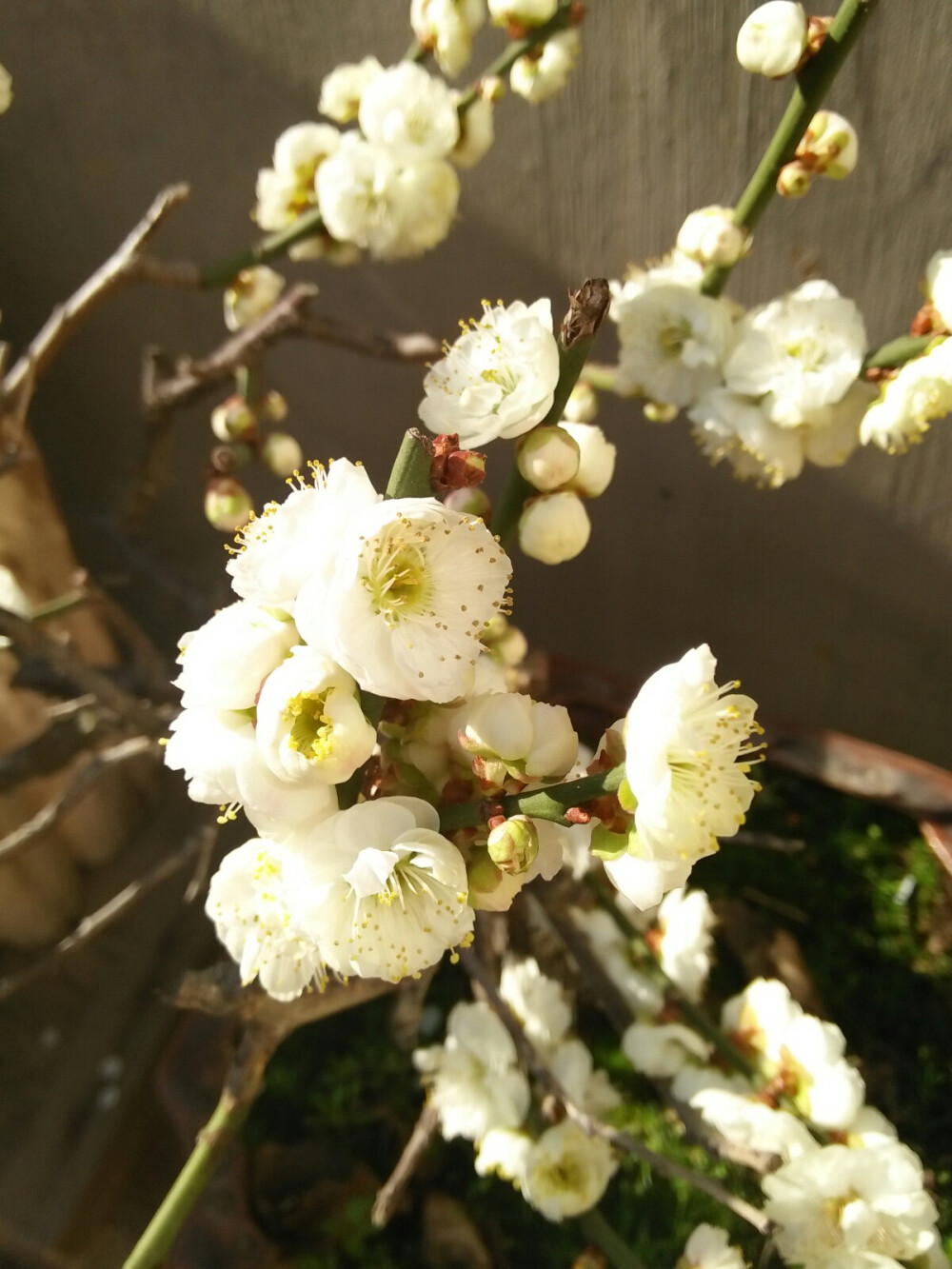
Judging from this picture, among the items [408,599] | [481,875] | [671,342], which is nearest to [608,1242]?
[481,875]

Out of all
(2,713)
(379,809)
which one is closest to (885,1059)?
(379,809)

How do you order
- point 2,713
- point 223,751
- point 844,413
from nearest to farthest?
point 223,751 < point 844,413 < point 2,713

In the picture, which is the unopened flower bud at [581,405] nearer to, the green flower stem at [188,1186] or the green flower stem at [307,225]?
the green flower stem at [307,225]

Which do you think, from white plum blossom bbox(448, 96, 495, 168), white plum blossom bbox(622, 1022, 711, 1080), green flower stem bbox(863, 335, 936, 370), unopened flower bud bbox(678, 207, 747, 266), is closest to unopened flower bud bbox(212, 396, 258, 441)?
white plum blossom bbox(448, 96, 495, 168)

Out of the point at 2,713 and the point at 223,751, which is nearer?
the point at 223,751

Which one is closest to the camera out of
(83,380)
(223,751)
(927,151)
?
(223,751)

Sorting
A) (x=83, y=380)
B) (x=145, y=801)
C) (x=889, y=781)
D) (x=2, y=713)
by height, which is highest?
(x=83, y=380)

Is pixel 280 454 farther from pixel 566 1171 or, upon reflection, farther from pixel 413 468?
pixel 566 1171

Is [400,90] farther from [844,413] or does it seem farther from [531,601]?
[531,601]
